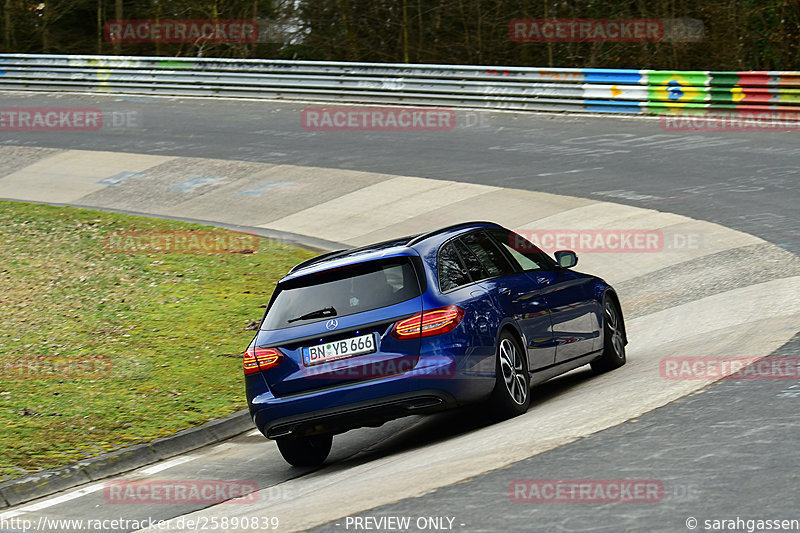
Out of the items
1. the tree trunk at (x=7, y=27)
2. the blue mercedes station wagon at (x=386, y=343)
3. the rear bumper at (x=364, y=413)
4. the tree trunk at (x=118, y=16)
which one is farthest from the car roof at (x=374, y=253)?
the tree trunk at (x=7, y=27)

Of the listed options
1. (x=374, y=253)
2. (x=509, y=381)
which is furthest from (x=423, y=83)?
(x=509, y=381)

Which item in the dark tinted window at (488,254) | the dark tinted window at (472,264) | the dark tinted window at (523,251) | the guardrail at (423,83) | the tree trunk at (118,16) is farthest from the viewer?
the tree trunk at (118,16)

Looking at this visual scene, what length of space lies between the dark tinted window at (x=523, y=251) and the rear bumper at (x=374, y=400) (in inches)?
71.1

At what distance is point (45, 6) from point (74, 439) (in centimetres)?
3693

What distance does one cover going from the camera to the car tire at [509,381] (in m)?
8.03

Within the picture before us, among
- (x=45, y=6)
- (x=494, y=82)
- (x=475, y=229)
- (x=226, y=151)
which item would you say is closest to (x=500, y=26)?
(x=494, y=82)

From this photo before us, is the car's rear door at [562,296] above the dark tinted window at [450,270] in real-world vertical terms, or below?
below

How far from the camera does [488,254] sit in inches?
349

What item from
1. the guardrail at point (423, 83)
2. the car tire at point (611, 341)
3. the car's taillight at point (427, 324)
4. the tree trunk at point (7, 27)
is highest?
the tree trunk at point (7, 27)

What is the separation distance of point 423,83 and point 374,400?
21.2 m

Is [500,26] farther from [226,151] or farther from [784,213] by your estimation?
[784,213]

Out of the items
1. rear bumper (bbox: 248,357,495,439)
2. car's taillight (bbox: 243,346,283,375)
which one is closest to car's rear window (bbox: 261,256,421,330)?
car's taillight (bbox: 243,346,283,375)

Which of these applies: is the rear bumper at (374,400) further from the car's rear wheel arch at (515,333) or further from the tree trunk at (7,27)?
the tree trunk at (7,27)

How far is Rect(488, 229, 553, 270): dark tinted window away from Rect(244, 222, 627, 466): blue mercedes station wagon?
0.73m
